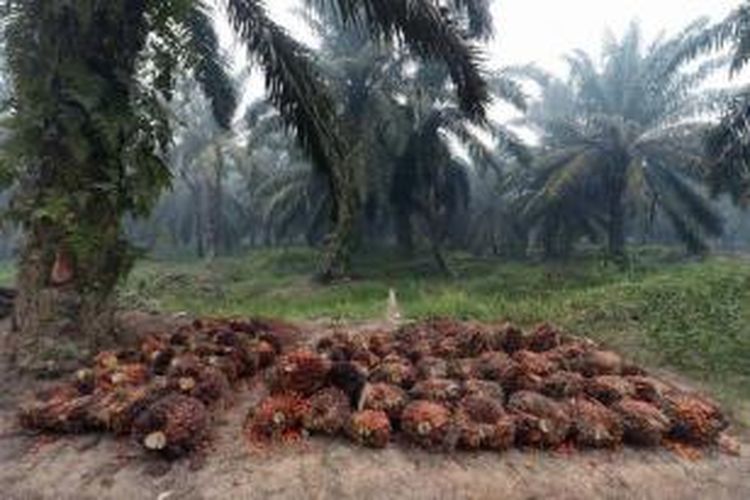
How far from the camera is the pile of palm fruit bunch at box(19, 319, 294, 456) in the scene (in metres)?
4.77

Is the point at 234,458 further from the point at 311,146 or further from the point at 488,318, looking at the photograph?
the point at 488,318

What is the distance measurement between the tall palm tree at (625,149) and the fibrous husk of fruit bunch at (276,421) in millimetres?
17168

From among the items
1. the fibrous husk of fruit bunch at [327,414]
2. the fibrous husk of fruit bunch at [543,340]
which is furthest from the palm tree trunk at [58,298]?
the fibrous husk of fruit bunch at [543,340]

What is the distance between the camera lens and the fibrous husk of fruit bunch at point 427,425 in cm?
484

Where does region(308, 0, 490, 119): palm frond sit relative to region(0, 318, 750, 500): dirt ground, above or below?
above

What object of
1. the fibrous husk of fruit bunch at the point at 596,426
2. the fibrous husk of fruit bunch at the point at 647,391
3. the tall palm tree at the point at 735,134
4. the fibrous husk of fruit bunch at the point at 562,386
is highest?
the tall palm tree at the point at 735,134

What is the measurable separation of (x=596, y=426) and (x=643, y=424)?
32 cm

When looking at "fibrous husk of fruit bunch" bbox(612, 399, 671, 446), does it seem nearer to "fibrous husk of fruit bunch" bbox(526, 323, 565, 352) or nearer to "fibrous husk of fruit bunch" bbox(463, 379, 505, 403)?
"fibrous husk of fruit bunch" bbox(463, 379, 505, 403)

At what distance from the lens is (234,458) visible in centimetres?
470

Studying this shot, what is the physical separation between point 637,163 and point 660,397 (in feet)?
56.3

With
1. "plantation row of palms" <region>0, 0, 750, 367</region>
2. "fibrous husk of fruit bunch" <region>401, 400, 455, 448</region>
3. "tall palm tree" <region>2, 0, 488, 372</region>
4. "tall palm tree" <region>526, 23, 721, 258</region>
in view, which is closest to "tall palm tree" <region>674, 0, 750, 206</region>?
"plantation row of palms" <region>0, 0, 750, 367</region>

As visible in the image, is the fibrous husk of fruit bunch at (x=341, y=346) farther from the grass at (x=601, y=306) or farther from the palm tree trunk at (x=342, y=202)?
the grass at (x=601, y=306)

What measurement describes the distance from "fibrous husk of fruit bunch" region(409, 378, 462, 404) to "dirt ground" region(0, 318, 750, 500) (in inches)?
19.5

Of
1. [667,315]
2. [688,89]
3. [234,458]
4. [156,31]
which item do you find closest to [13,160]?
[156,31]
